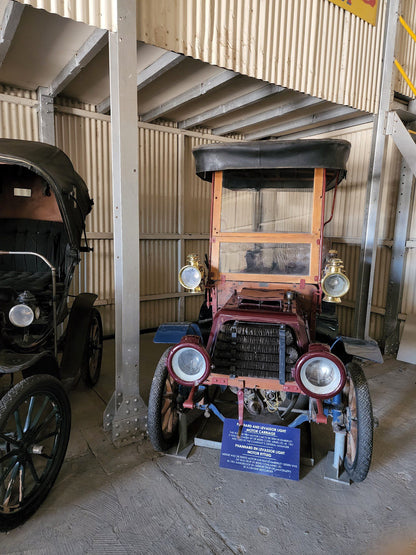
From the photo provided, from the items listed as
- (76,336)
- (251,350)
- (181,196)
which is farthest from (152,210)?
(251,350)

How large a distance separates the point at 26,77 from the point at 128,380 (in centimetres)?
371

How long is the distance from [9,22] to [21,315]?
7.70 feet

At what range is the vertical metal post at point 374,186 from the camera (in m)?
4.25

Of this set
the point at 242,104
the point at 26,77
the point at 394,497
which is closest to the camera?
the point at 394,497

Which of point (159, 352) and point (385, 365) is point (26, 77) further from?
point (385, 365)

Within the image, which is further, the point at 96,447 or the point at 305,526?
the point at 96,447

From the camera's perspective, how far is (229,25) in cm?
314

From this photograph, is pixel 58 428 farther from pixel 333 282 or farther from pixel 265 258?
pixel 333 282

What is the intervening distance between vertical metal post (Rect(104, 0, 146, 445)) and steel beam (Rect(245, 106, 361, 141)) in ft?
10.0

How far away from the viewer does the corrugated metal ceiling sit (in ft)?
10.6

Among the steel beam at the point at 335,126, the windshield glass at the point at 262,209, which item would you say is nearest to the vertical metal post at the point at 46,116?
the windshield glass at the point at 262,209

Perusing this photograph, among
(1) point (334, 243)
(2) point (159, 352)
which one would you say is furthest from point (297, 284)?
(1) point (334, 243)

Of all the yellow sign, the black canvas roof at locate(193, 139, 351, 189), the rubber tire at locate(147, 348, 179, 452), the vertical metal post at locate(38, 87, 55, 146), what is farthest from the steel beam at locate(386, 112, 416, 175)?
the vertical metal post at locate(38, 87, 55, 146)

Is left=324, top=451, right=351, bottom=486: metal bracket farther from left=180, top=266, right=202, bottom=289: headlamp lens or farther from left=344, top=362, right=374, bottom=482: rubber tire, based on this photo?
left=180, top=266, right=202, bottom=289: headlamp lens
